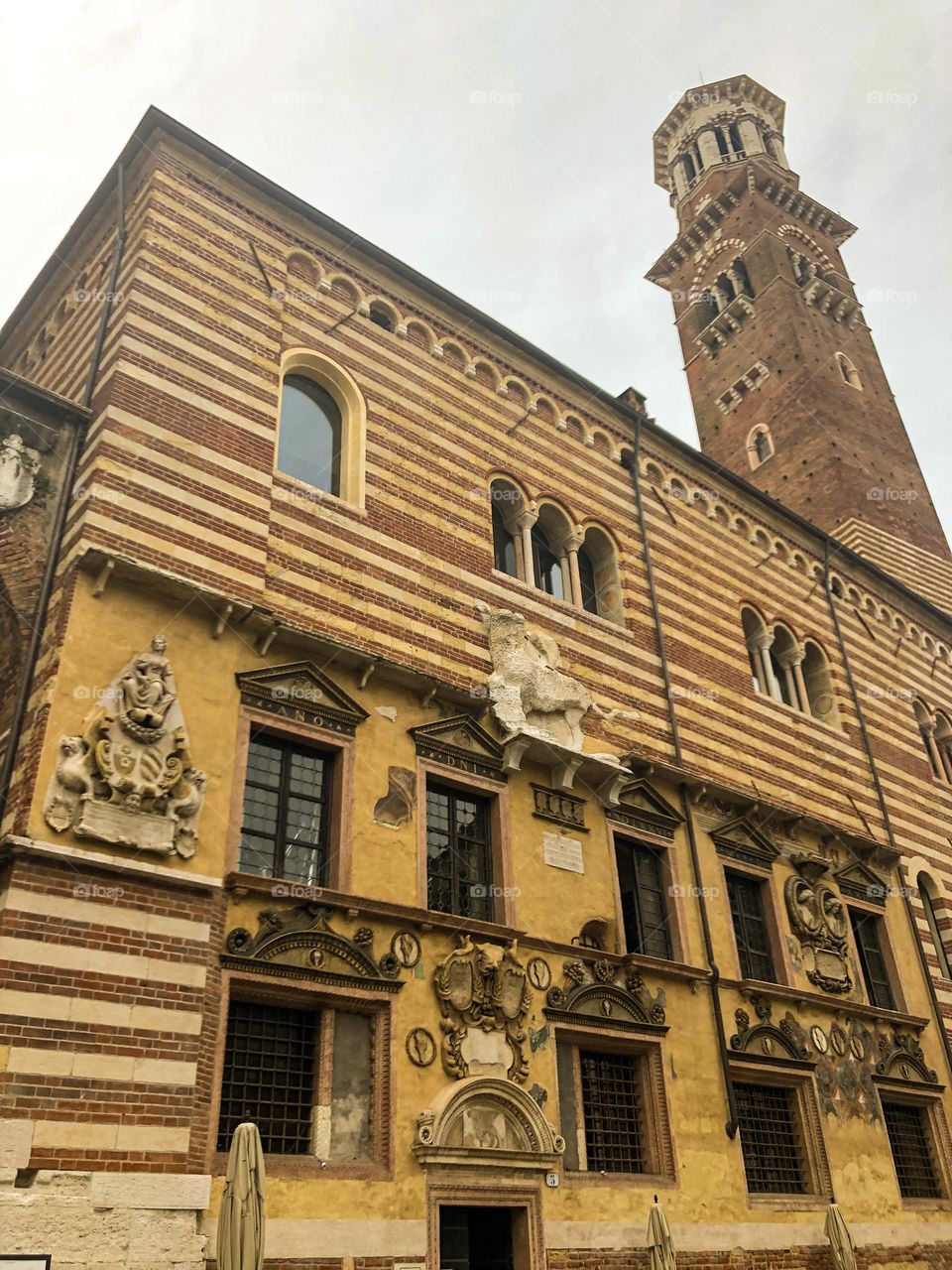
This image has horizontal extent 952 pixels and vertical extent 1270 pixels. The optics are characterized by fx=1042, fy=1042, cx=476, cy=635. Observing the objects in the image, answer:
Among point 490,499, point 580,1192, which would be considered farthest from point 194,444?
point 580,1192

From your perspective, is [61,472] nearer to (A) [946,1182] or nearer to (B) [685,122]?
(A) [946,1182]

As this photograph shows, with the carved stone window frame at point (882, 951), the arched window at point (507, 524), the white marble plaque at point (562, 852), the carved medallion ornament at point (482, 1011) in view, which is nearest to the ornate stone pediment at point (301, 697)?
the carved medallion ornament at point (482, 1011)

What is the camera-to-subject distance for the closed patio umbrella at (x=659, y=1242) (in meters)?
10.5

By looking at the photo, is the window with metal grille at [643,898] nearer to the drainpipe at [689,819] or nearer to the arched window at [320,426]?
the drainpipe at [689,819]

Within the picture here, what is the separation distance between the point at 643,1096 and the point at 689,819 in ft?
12.5

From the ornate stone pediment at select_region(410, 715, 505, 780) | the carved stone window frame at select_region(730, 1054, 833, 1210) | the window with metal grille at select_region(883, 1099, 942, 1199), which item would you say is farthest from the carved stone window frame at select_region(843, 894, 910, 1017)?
the ornate stone pediment at select_region(410, 715, 505, 780)

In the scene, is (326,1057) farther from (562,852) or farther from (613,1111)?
(562,852)

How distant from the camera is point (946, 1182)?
1520 cm

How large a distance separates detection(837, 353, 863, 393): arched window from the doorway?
29.6 m

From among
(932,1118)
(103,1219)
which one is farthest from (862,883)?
(103,1219)

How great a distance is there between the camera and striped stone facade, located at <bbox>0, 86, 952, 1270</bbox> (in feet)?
27.4

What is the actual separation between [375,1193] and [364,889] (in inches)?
106

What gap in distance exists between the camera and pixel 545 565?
15.7 metres

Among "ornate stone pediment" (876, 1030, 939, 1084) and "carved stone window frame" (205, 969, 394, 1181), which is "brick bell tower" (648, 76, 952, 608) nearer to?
"ornate stone pediment" (876, 1030, 939, 1084)
